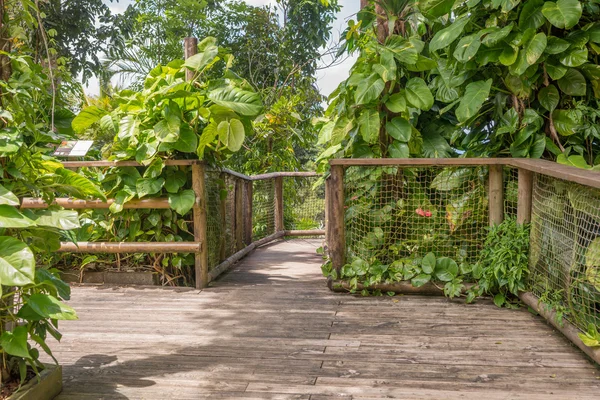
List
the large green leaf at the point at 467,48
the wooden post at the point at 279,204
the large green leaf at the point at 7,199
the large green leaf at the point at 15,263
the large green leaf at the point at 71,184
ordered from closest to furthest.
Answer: the large green leaf at the point at 15,263
the large green leaf at the point at 7,199
the large green leaf at the point at 71,184
the large green leaf at the point at 467,48
the wooden post at the point at 279,204

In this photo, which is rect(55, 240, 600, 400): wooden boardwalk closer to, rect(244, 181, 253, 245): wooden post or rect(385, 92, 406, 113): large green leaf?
rect(385, 92, 406, 113): large green leaf

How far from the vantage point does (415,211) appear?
3926 millimetres

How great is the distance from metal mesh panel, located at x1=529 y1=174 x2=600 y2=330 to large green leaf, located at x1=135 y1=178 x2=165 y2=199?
2516 mm

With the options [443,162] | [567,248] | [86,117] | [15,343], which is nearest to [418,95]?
[443,162]

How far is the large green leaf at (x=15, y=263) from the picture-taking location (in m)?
1.64

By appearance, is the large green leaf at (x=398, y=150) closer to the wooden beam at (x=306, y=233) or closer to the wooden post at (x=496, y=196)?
the wooden post at (x=496, y=196)

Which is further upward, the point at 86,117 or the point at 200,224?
the point at 86,117

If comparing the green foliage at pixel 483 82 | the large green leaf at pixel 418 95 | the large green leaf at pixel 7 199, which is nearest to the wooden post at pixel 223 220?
the green foliage at pixel 483 82

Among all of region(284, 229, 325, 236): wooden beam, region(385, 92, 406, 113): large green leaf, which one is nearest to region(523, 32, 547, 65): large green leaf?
region(385, 92, 406, 113): large green leaf

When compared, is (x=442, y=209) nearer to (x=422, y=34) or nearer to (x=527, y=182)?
(x=527, y=182)

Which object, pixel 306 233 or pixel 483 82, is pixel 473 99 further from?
pixel 306 233

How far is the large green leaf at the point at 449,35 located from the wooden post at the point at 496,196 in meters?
0.87

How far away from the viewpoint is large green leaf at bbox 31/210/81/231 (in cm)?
199

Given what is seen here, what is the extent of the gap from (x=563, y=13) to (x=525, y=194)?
3.54 ft
